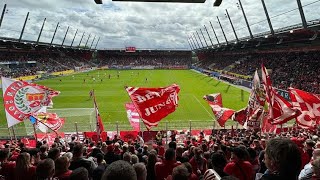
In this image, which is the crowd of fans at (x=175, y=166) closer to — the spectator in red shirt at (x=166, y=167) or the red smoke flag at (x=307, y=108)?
the spectator in red shirt at (x=166, y=167)

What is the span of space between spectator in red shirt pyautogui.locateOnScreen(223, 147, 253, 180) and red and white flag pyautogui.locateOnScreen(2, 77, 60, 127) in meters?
9.76

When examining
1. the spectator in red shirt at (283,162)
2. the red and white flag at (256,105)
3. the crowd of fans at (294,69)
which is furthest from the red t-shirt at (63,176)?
the crowd of fans at (294,69)

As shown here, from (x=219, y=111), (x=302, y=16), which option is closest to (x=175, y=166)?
(x=219, y=111)

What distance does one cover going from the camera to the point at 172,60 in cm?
14288

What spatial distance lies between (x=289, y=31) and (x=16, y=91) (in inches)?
1333

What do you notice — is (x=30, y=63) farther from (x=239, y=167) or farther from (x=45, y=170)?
(x=239, y=167)

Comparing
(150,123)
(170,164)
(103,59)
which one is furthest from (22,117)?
(103,59)

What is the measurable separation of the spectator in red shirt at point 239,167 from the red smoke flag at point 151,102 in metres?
6.82

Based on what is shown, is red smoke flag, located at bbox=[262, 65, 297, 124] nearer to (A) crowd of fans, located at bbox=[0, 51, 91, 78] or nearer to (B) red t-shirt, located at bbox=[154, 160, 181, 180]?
(B) red t-shirt, located at bbox=[154, 160, 181, 180]

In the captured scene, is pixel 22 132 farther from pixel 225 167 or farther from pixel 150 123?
pixel 225 167

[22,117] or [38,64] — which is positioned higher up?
[38,64]

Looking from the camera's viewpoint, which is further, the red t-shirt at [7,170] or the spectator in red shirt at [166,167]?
the red t-shirt at [7,170]

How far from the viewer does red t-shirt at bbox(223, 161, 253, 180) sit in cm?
509

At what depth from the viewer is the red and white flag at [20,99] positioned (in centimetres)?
1209
